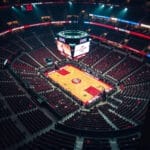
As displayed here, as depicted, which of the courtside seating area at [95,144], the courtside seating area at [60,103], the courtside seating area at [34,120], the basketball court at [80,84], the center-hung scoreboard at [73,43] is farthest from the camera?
the center-hung scoreboard at [73,43]

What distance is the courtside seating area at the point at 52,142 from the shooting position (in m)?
22.7

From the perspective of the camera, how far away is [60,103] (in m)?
34.3

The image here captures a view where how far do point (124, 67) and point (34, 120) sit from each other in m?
26.4

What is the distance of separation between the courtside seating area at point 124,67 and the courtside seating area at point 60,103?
1354 cm

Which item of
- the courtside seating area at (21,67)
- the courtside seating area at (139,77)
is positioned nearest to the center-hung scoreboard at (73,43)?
the courtside seating area at (21,67)

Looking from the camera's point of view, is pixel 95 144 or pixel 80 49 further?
pixel 80 49

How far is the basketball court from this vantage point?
40691 millimetres

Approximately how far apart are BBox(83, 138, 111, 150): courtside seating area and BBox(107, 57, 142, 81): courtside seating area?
67.3 feet

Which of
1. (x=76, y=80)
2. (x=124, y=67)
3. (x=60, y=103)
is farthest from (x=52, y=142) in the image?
(x=124, y=67)

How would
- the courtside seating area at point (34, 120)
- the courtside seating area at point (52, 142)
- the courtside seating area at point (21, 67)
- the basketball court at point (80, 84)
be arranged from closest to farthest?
1. the courtside seating area at point (52, 142)
2. the courtside seating area at point (34, 120)
3. the basketball court at point (80, 84)
4. the courtside seating area at point (21, 67)

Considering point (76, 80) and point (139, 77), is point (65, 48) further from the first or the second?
point (139, 77)

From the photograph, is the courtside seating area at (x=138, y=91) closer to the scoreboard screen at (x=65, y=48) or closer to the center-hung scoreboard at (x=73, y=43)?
the center-hung scoreboard at (x=73, y=43)

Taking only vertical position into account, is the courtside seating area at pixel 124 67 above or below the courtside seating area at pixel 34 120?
below

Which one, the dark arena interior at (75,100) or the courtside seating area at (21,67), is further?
the courtside seating area at (21,67)
